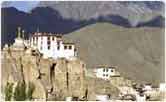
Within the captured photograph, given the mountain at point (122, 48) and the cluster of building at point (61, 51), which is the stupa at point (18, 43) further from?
the mountain at point (122, 48)

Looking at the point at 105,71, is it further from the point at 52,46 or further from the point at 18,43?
the point at 18,43

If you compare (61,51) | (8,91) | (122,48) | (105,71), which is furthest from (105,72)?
(8,91)

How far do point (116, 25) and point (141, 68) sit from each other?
488 mm

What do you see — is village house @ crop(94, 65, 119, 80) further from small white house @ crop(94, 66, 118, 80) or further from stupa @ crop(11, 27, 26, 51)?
stupa @ crop(11, 27, 26, 51)

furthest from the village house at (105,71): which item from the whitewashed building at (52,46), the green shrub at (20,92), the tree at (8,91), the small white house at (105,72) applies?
the tree at (8,91)

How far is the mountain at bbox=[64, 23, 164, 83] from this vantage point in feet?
21.6

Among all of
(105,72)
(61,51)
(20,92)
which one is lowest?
(20,92)

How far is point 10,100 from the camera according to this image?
21.4 ft

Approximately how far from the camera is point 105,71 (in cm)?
665

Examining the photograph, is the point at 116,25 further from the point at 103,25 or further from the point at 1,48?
the point at 1,48

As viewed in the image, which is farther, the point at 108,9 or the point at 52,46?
the point at 52,46

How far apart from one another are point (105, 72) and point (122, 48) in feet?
0.95

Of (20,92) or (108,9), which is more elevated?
(108,9)

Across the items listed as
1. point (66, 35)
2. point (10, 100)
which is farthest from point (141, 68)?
point (10, 100)
